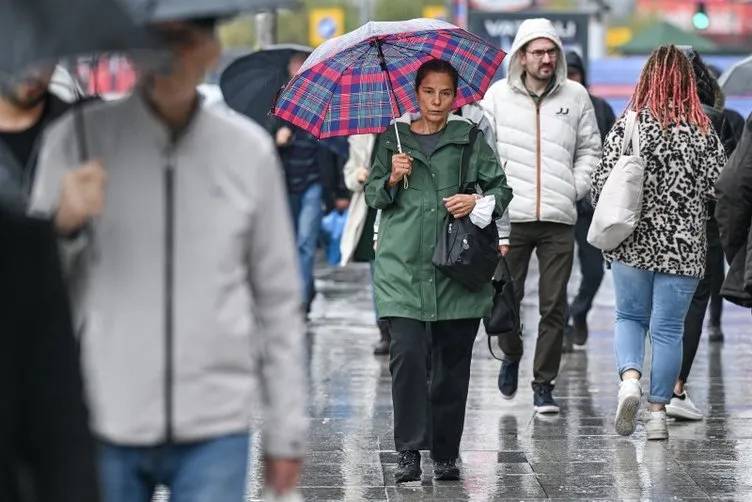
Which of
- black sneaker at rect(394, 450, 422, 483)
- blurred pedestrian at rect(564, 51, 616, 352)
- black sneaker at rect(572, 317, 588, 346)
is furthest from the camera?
black sneaker at rect(572, 317, 588, 346)

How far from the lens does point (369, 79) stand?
775cm

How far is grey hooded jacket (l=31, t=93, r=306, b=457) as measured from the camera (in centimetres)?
358

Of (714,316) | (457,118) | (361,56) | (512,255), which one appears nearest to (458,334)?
(457,118)

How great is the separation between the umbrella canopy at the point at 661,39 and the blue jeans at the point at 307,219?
50.3 feet

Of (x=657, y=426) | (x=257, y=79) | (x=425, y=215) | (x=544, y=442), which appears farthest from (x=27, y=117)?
(x=257, y=79)

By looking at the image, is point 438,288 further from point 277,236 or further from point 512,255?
point 277,236

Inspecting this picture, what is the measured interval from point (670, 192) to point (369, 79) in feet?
4.87

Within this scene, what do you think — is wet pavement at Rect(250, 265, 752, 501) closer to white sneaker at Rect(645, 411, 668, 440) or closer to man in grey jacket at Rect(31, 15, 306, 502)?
white sneaker at Rect(645, 411, 668, 440)

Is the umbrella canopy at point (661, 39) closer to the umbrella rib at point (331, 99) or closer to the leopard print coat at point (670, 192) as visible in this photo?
the leopard print coat at point (670, 192)

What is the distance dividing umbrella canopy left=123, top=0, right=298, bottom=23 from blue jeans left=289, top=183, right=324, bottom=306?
912cm

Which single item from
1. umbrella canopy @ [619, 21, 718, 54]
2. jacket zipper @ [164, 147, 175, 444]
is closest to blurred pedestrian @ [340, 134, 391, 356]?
jacket zipper @ [164, 147, 175, 444]

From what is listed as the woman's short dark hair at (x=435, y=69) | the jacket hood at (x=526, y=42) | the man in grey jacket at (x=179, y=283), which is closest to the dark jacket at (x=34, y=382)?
the man in grey jacket at (x=179, y=283)

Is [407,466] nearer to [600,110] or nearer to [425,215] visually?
[425,215]

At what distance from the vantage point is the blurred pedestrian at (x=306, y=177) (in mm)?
12586
